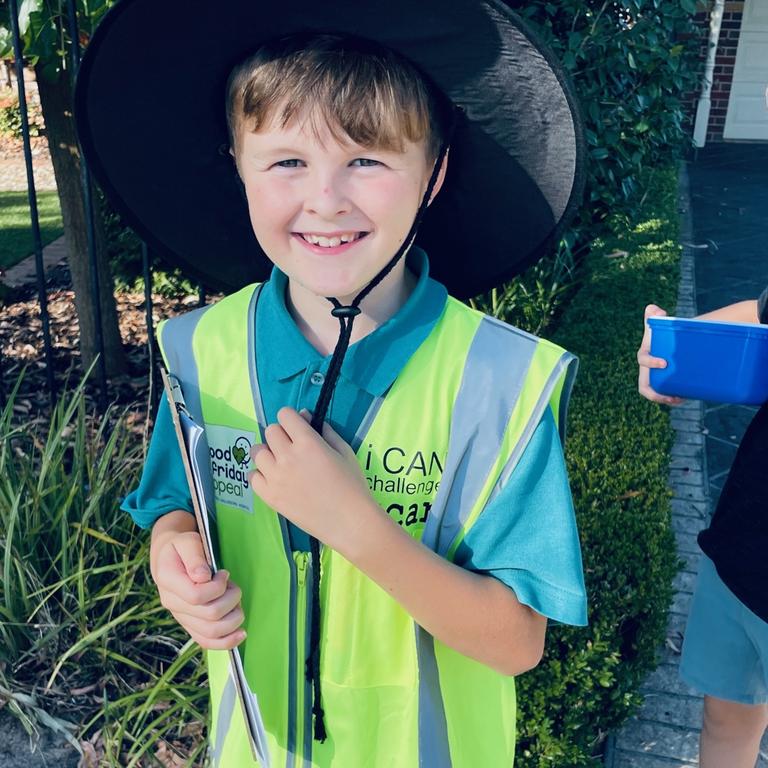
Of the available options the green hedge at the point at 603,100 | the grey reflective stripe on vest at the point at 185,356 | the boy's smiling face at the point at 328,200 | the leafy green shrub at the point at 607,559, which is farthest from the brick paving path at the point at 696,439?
the boy's smiling face at the point at 328,200

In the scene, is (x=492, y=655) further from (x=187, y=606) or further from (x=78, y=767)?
(x=78, y=767)

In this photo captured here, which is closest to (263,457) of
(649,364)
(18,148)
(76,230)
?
(649,364)

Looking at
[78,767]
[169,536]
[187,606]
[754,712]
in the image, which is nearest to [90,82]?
[169,536]

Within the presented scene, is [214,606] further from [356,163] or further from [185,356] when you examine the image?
[356,163]

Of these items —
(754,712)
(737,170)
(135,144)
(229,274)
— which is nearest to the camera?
(135,144)

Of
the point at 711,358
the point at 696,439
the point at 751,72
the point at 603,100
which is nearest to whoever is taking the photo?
the point at 711,358

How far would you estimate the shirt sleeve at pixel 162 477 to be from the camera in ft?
4.95

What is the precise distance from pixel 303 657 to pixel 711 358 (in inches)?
36.2

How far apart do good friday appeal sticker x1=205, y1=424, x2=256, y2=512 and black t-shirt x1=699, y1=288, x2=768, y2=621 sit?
3.49ft

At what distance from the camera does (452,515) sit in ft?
4.35

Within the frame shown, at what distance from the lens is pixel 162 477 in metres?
1.53

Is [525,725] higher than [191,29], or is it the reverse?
[191,29]

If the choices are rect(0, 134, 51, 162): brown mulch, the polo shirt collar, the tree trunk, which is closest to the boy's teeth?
the polo shirt collar

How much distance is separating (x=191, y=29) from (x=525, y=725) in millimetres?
1767
